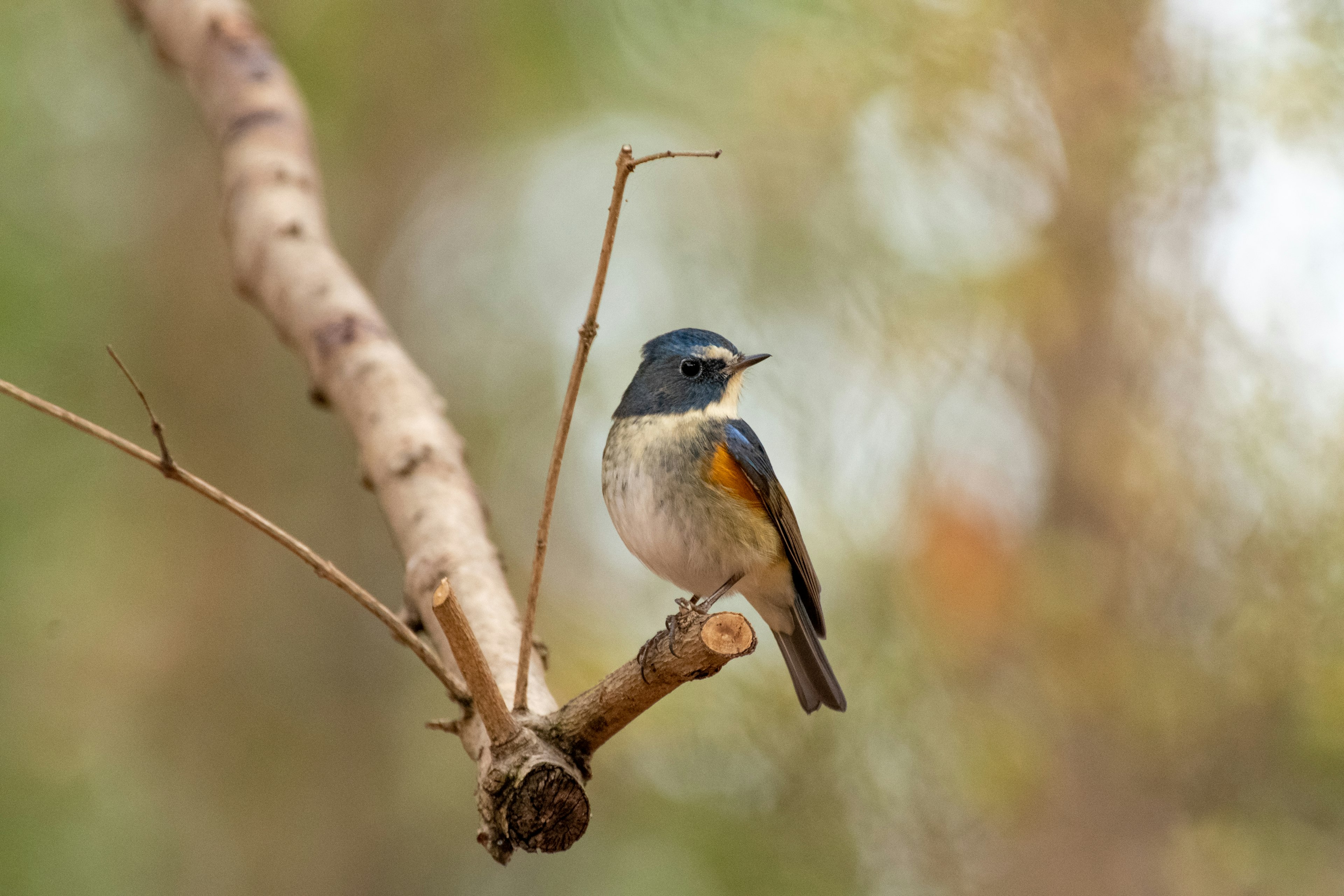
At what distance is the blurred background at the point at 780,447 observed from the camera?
443cm

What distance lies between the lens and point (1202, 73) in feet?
15.8

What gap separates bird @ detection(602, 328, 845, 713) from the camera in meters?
2.78

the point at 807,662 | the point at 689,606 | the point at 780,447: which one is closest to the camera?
the point at 689,606

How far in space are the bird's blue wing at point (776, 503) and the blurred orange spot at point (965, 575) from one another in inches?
74.4

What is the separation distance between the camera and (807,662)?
10.3 feet

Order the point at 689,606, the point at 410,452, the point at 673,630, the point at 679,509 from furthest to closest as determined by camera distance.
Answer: the point at 679,509, the point at 410,452, the point at 689,606, the point at 673,630

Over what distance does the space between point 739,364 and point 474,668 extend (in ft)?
5.03

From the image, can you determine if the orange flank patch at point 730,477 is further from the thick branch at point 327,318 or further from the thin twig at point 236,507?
the thin twig at point 236,507

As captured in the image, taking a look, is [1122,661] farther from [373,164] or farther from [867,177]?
[373,164]


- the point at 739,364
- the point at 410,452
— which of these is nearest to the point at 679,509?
the point at 739,364

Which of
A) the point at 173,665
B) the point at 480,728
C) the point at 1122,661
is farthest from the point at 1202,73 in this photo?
the point at 173,665

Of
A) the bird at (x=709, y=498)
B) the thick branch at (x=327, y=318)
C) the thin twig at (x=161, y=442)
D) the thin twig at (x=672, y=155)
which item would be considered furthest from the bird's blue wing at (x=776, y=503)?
the thin twig at (x=161, y=442)

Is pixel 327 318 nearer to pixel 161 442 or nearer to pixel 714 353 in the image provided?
pixel 714 353

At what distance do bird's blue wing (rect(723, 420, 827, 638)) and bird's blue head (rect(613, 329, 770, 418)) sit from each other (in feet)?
0.33
